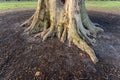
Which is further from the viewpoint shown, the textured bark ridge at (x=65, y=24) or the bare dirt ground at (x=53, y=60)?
the textured bark ridge at (x=65, y=24)

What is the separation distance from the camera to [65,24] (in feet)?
30.8

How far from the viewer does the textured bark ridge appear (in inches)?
356

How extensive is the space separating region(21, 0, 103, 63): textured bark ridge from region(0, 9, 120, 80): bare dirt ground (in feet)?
0.79

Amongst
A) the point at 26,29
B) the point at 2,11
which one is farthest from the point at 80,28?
the point at 2,11

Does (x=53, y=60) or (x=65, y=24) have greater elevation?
(x=65, y=24)

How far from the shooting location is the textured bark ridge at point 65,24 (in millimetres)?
9039

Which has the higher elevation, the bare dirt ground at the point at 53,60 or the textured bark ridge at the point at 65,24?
the textured bark ridge at the point at 65,24

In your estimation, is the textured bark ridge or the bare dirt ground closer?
the bare dirt ground

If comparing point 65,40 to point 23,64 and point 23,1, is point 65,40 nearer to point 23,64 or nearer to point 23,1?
point 23,64

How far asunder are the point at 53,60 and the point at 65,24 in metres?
1.69

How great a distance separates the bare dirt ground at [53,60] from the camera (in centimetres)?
764

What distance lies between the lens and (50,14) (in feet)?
32.4

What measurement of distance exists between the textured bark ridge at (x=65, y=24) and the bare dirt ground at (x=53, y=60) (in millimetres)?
242

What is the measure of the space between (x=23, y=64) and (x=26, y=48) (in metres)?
0.86
